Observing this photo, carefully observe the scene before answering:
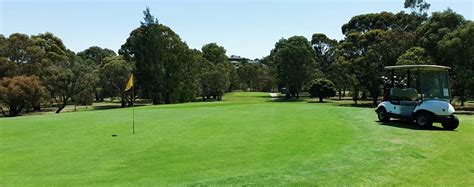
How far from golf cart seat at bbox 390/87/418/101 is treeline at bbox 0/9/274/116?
38131 millimetres

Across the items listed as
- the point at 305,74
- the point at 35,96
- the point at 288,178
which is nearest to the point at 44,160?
the point at 288,178

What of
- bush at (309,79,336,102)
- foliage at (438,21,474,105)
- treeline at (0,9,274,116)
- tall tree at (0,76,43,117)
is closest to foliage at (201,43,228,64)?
treeline at (0,9,274,116)

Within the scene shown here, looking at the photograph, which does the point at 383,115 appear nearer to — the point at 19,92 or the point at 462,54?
the point at 462,54

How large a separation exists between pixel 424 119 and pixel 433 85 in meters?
1.47

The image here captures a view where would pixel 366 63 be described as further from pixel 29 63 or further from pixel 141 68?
pixel 29 63

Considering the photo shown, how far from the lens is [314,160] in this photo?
9.30 meters

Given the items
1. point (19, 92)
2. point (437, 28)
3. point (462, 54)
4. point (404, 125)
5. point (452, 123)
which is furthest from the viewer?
point (19, 92)

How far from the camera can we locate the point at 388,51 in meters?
43.3

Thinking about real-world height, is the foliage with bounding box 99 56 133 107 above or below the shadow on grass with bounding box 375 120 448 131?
above

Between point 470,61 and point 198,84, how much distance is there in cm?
4550

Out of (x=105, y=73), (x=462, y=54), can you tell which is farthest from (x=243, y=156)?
(x=105, y=73)

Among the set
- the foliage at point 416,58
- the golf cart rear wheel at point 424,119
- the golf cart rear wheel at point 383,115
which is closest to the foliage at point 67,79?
the foliage at point 416,58

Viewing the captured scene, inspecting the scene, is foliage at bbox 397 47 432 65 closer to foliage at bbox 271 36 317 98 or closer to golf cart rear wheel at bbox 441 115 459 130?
golf cart rear wheel at bbox 441 115 459 130

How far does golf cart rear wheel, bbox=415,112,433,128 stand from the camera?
604 inches
